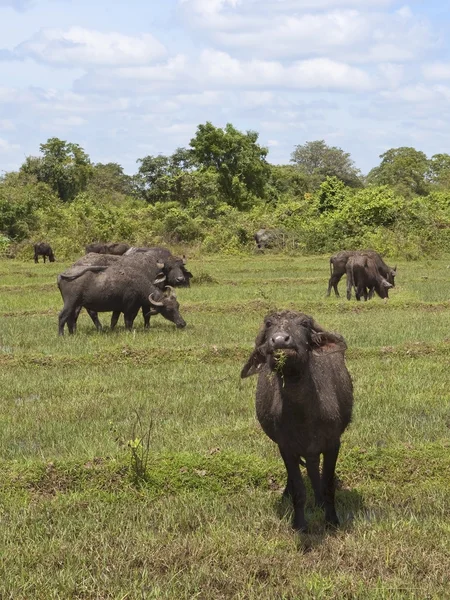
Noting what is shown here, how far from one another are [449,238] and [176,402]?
2610cm

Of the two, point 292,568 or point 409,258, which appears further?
point 409,258

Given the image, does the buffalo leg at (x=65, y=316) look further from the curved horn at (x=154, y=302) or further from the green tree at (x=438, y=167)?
the green tree at (x=438, y=167)

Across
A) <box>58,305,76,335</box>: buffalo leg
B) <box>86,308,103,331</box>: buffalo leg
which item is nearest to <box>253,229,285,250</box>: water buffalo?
<box>86,308,103,331</box>: buffalo leg

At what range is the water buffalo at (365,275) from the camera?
1758 centimetres

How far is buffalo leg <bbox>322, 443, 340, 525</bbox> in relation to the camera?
5.04 meters

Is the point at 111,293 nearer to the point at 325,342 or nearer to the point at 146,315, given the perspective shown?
the point at 146,315

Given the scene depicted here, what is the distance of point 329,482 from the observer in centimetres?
508

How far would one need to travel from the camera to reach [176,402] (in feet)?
27.5

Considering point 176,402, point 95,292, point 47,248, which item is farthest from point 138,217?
point 176,402

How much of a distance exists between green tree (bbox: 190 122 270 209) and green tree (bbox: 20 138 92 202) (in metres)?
8.08

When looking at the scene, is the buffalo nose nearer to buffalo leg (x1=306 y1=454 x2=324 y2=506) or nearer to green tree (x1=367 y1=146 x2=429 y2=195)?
buffalo leg (x1=306 y1=454 x2=324 y2=506)

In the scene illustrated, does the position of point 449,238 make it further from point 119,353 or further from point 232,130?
point 119,353

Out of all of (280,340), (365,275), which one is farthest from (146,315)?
(280,340)

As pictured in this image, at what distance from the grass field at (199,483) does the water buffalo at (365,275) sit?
5.96m
